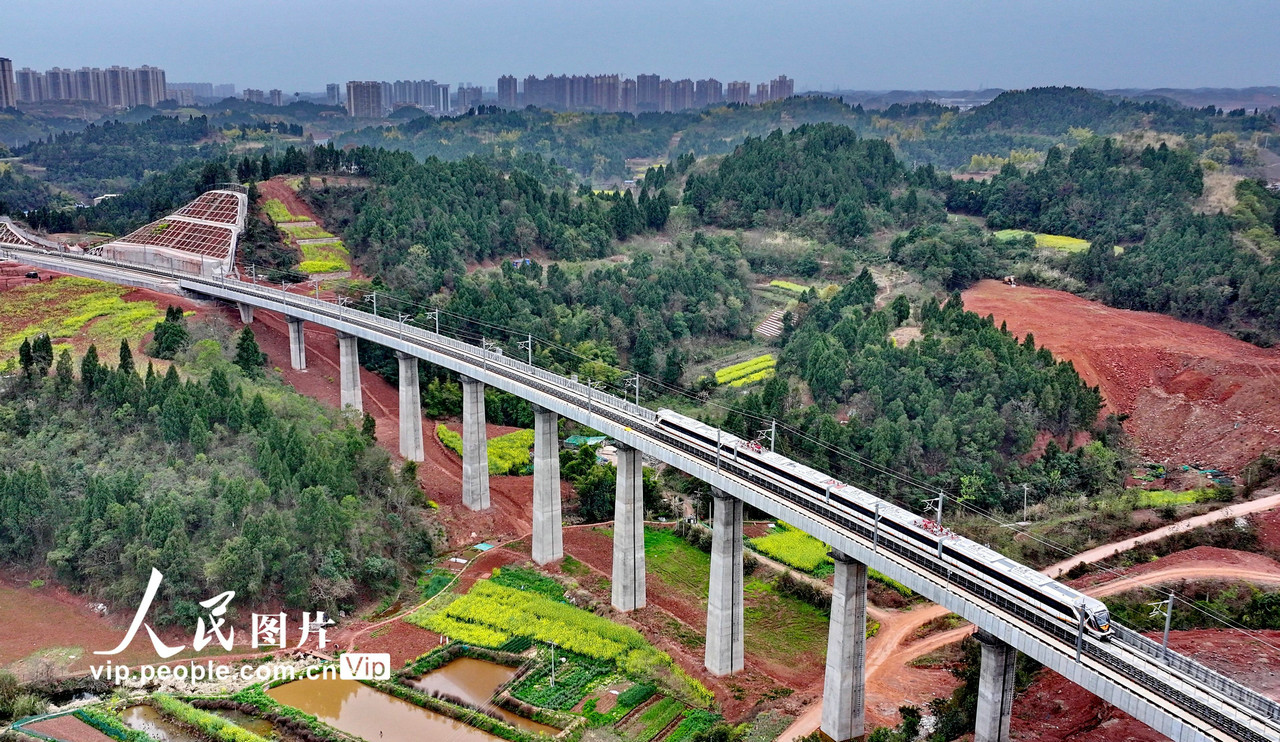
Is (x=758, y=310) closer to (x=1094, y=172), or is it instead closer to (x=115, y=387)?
(x=1094, y=172)

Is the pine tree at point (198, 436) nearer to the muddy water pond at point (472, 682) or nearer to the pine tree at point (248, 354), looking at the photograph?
the pine tree at point (248, 354)

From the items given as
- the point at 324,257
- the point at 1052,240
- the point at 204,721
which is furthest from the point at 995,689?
the point at 1052,240

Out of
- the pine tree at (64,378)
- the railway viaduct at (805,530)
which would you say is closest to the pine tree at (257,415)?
the railway viaduct at (805,530)

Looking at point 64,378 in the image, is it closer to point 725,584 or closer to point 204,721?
point 204,721

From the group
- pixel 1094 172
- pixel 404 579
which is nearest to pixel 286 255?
pixel 404 579

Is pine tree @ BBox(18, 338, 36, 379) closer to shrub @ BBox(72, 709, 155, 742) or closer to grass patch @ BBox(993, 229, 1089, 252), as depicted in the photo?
shrub @ BBox(72, 709, 155, 742)

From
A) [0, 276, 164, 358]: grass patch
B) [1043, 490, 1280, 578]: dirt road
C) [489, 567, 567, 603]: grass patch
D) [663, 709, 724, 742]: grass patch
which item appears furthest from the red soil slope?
[0, 276, 164, 358]: grass patch
